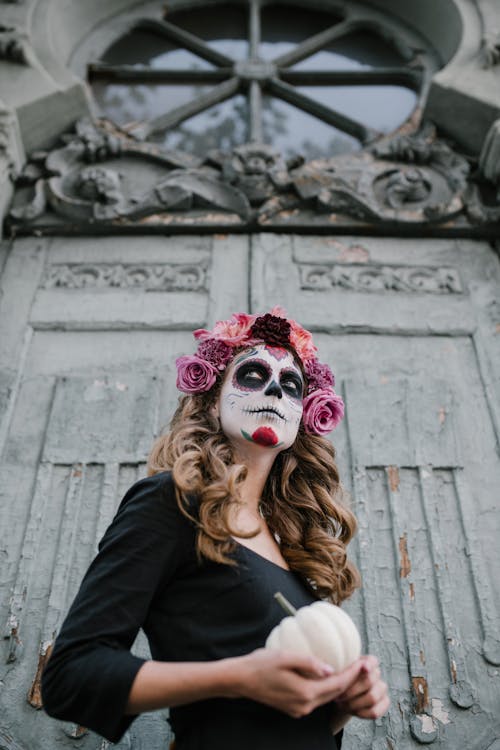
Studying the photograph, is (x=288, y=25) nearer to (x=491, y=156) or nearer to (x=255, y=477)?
(x=491, y=156)

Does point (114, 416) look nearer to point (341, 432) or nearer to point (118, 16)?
point (341, 432)

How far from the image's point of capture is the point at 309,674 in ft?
4.80

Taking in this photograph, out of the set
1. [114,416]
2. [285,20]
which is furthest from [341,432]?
[285,20]

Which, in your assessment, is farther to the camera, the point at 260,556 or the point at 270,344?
the point at 270,344

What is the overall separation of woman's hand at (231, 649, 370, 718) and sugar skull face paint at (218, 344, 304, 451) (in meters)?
0.73

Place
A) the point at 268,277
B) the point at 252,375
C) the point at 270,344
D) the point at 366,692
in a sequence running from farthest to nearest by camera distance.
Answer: the point at 268,277
the point at 270,344
the point at 252,375
the point at 366,692

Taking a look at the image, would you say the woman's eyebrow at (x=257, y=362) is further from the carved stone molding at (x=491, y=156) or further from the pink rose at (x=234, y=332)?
the carved stone molding at (x=491, y=156)

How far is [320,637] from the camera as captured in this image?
4.95ft

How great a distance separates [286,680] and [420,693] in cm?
119

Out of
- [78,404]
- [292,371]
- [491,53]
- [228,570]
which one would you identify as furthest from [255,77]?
[228,570]

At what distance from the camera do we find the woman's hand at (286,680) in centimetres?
145

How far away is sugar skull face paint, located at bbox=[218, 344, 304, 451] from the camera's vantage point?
2117 mm

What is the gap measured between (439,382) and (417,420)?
0.80 ft

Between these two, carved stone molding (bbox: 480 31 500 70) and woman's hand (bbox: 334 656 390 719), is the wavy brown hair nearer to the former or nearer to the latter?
woman's hand (bbox: 334 656 390 719)
